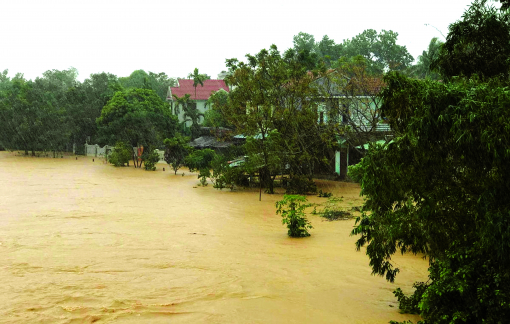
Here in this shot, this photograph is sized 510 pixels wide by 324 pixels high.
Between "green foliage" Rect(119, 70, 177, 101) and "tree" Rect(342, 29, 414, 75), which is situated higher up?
"tree" Rect(342, 29, 414, 75)

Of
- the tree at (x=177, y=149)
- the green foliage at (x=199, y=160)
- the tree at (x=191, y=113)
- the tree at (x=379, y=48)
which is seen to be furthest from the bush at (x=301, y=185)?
the tree at (x=379, y=48)

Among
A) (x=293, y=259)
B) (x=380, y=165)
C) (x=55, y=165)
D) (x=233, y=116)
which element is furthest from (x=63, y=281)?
(x=55, y=165)

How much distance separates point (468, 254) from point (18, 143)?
157 ft

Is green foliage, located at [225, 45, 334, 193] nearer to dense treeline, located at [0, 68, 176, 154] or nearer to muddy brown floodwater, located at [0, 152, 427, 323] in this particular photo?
muddy brown floodwater, located at [0, 152, 427, 323]

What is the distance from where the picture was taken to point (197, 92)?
5578cm

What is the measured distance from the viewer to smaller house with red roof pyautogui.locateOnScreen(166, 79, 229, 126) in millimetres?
54094

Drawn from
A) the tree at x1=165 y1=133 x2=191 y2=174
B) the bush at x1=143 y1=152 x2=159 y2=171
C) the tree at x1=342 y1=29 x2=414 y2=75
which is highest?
the tree at x1=342 y1=29 x2=414 y2=75

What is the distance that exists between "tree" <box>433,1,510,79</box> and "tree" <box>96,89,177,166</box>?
1240 inches

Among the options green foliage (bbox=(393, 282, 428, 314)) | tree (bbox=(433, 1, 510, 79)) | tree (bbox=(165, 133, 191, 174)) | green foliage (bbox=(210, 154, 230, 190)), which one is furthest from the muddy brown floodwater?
tree (bbox=(165, 133, 191, 174))

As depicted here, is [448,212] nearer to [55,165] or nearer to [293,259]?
[293,259]

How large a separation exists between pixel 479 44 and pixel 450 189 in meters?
3.52

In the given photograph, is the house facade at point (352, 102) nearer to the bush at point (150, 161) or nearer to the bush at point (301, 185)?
the bush at point (301, 185)

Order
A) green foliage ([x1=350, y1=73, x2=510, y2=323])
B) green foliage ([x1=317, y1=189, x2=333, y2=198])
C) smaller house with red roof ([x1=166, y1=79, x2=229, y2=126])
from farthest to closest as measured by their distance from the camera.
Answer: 1. smaller house with red roof ([x1=166, y1=79, x2=229, y2=126])
2. green foliage ([x1=317, y1=189, x2=333, y2=198])
3. green foliage ([x1=350, y1=73, x2=510, y2=323])

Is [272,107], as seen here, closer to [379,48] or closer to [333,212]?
[333,212]
